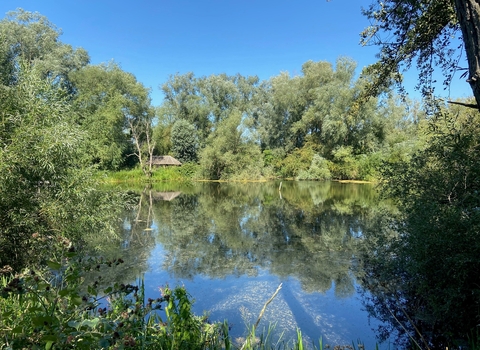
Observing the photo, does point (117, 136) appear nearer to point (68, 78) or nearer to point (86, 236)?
point (68, 78)

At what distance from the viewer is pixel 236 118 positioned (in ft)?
102

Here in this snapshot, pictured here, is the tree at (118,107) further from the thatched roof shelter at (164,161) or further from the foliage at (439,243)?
the foliage at (439,243)

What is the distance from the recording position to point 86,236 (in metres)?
5.90

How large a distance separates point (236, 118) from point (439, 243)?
2861 centimetres

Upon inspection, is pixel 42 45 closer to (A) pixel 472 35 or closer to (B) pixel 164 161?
(B) pixel 164 161

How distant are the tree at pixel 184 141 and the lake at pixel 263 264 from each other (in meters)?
23.0

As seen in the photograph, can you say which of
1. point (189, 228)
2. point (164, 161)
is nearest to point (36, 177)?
point (189, 228)

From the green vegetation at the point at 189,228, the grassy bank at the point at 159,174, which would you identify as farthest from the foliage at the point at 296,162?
the green vegetation at the point at 189,228

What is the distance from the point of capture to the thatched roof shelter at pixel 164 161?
1302 inches

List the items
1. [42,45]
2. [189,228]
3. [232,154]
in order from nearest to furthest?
[189,228], [42,45], [232,154]

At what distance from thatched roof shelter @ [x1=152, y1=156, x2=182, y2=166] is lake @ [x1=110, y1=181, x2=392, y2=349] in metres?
20.8

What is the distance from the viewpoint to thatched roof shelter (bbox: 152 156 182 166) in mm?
33062

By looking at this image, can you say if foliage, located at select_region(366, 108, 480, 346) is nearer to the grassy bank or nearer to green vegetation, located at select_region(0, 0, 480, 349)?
green vegetation, located at select_region(0, 0, 480, 349)

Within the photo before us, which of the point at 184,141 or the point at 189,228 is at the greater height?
the point at 184,141
